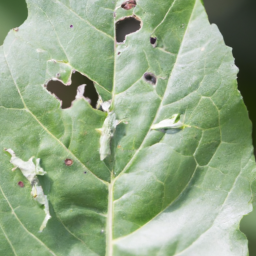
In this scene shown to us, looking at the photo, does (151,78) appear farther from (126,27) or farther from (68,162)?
(68,162)

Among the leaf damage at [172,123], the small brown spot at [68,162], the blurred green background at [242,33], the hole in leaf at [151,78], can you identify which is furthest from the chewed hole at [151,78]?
the blurred green background at [242,33]

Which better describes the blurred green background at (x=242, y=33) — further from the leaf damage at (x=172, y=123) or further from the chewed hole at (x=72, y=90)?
the chewed hole at (x=72, y=90)

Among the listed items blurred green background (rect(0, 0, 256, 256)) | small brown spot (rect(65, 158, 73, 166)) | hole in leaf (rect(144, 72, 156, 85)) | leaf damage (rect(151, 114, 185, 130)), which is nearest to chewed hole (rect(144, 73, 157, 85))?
hole in leaf (rect(144, 72, 156, 85))

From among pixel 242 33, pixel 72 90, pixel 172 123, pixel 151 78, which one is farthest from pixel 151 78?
pixel 242 33

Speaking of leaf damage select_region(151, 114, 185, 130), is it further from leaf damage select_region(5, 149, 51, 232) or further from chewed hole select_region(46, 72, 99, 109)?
leaf damage select_region(5, 149, 51, 232)

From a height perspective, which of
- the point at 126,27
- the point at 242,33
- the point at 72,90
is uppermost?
the point at 126,27
